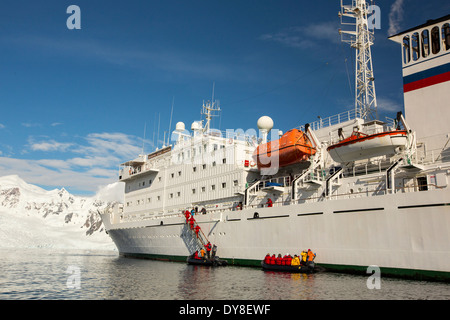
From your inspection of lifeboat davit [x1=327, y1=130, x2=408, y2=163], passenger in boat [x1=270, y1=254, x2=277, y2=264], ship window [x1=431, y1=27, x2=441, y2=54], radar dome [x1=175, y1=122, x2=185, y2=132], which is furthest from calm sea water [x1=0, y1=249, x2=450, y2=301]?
radar dome [x1=175, y1=122, x2=185, y2=132]

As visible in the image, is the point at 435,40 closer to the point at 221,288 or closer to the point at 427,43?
the point at 427,43

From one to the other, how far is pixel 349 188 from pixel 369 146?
2.56 m

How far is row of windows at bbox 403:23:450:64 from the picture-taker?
1878 centimetres

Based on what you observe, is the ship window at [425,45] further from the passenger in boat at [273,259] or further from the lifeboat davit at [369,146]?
the passenger in boat at [273,259]

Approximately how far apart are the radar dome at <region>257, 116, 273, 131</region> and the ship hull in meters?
8.70

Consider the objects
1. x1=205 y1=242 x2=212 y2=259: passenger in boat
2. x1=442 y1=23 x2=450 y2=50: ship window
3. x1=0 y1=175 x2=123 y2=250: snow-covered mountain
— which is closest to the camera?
x1=442 y1=23 x2=450 y2=50: ship window

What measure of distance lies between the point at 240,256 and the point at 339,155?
932 cm

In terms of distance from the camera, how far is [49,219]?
14738 cm

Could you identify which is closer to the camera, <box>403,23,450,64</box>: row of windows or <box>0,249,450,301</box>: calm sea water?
<box>0,249,450,301</box>: calm sea water

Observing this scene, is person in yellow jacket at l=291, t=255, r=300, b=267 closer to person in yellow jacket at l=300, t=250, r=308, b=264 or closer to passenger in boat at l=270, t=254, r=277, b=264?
person in yellow jacket at l=300, t=250, r=308, b=264

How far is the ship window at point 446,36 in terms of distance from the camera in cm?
1869

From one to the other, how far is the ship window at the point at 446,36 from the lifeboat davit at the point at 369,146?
4.95 metres
